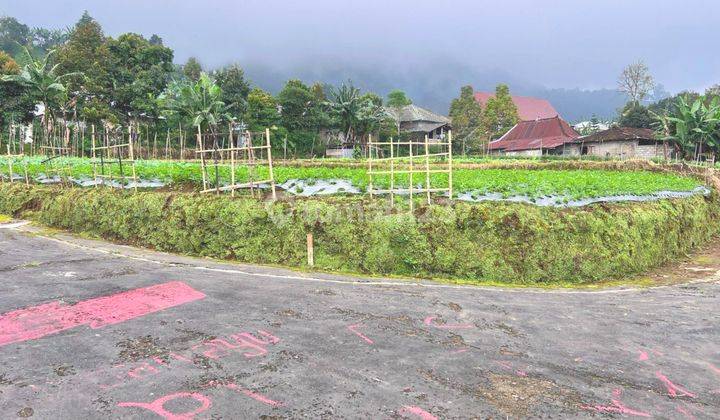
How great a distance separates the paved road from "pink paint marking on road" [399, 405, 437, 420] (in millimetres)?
10

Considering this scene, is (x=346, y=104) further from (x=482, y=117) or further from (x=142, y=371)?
(x=142, y=371)

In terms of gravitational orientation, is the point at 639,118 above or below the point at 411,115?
below

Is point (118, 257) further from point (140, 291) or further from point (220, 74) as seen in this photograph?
point (220, 74)

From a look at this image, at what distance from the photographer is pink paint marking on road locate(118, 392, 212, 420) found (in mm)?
3938

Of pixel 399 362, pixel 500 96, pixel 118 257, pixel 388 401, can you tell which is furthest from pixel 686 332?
pixel 500 96

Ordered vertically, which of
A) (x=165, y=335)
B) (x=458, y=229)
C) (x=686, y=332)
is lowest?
(x=686, y=332)

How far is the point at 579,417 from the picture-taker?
14.1 ft

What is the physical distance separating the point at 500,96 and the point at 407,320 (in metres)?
56.3

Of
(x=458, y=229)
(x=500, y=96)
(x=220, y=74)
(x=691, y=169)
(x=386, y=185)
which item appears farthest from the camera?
(x=500, y=96)

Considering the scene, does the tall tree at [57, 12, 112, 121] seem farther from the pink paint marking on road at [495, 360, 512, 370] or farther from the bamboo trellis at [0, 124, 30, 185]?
the pink paint marking on road at [495, 360, 512, 370]

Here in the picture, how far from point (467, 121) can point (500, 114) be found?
5.12 metres

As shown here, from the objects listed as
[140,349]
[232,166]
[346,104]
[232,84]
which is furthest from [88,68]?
[140,349]

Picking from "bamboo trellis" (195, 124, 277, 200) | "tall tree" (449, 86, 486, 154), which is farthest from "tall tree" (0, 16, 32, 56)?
"bamboo trellis" (195, 124, 277, 200)

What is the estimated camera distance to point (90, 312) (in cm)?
638
